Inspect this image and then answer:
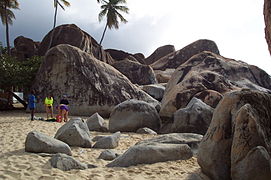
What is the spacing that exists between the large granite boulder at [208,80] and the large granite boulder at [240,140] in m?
6.15

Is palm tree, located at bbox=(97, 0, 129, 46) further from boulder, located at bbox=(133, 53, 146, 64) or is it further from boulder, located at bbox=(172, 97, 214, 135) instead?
boulder, located at bbox=(172, 97, 214, 135)

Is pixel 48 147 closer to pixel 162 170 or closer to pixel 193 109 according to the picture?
pixel 162 170

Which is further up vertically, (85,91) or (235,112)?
(235,112)

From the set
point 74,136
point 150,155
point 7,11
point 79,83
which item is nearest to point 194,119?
point 150,155

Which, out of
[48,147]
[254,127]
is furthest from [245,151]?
[48,147]

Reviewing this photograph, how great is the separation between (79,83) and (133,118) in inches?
286

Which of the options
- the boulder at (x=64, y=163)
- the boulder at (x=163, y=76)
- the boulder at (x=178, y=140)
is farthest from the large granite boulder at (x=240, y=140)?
the boulder at (x=163, y=76)

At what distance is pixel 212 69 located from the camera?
14.0 metres

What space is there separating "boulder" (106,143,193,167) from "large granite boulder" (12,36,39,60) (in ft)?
102

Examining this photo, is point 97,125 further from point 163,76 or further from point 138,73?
point 163,76

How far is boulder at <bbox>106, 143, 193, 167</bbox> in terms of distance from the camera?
5.40m

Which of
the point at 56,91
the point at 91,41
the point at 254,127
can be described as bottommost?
the point at 56,91

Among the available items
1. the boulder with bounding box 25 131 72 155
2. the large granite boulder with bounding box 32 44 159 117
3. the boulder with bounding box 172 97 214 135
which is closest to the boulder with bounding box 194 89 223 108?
the boulder with bounding box 172 97 214 135

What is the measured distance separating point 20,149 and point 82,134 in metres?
1.54
